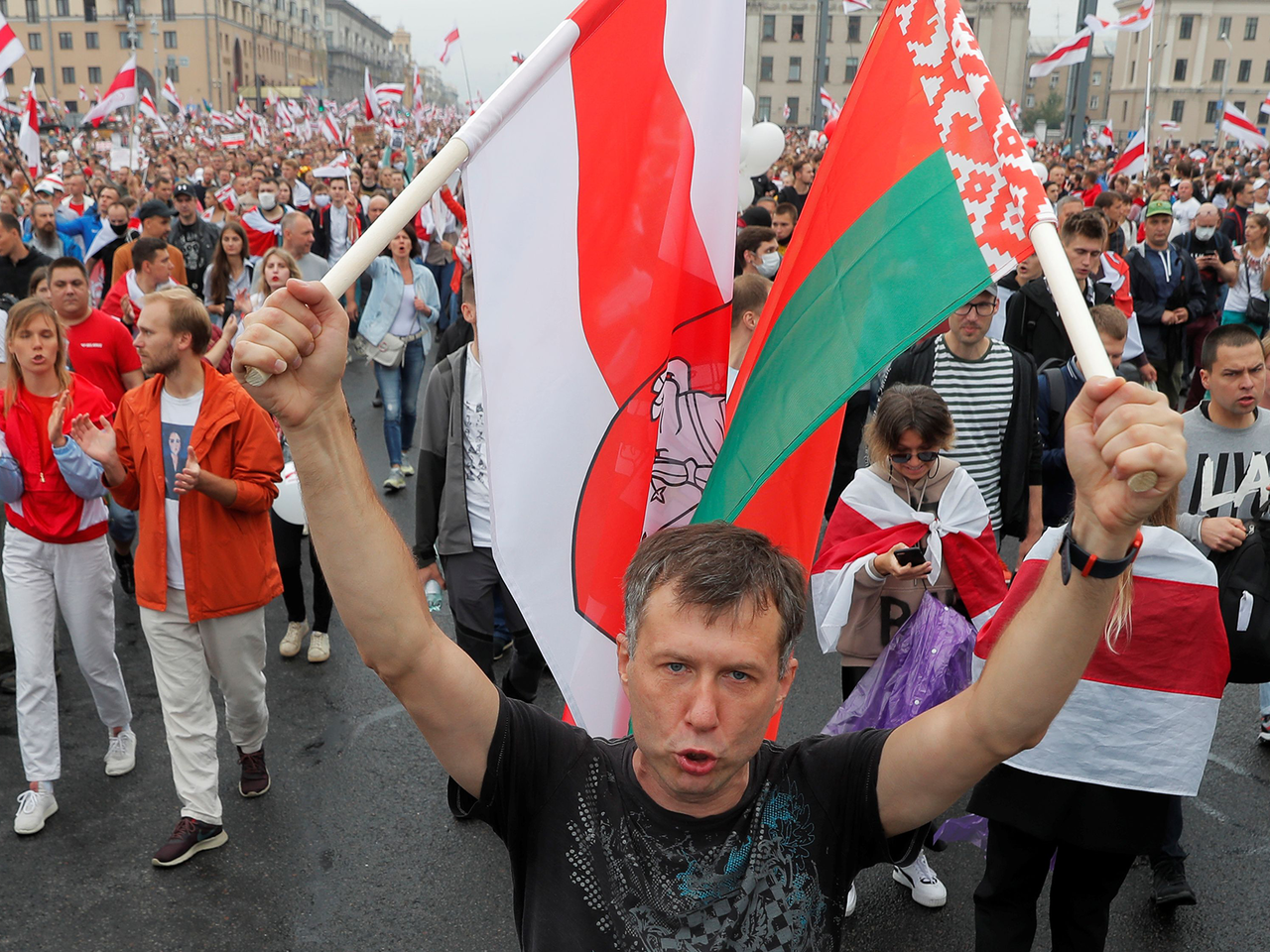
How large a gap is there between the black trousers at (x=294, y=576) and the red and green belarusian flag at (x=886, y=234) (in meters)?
3.76

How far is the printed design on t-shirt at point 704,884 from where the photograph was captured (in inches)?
64.2

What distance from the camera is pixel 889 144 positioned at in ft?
7.72

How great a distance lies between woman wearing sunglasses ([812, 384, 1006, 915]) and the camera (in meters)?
3.71

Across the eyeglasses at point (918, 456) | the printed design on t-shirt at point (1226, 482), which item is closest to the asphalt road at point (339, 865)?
the printed design on t-shirt at point (1226, 482)

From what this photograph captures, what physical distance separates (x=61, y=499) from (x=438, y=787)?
190 centimetres

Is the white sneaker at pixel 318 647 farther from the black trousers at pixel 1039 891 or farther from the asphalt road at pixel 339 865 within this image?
the black trousers at pixel 1039 891

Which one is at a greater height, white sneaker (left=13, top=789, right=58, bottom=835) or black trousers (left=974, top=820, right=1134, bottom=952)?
black trousers (left=974, top=820, right=1134, bottom=952)

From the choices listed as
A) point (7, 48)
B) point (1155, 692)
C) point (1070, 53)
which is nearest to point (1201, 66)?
point (1070, 53)

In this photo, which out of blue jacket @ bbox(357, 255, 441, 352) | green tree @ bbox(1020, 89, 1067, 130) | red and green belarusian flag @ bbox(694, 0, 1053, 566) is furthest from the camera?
green tree @ bbox(1020, 89, 1067, 130)

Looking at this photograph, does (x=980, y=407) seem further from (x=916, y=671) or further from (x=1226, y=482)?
(x=916, y=671)

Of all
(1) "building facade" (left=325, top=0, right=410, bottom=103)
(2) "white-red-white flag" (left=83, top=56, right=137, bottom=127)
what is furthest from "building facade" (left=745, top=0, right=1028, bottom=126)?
(2) "white-red-white flag" (left=83, top=56, right=137, bottom=127)

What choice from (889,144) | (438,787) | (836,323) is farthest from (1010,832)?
(438,787)

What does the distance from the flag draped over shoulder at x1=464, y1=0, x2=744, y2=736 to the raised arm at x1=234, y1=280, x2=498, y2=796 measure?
60cm

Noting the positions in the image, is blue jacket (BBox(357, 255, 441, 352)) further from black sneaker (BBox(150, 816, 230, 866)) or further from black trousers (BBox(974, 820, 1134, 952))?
black trousers (BBox(974, 820, 1134, 952))
